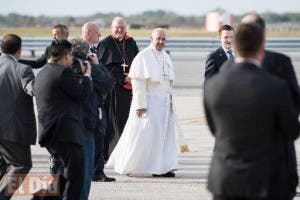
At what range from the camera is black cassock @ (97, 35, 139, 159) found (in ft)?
43.7

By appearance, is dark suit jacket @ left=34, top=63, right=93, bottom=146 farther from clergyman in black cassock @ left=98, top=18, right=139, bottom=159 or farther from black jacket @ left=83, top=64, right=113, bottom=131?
clergyman in black cassock @ left=98, top=18, right=139, bottom=159

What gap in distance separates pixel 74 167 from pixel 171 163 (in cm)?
362

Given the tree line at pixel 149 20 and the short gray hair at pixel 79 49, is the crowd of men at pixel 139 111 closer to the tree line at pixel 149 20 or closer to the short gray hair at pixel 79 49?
the short gray hair at pixel 79 49

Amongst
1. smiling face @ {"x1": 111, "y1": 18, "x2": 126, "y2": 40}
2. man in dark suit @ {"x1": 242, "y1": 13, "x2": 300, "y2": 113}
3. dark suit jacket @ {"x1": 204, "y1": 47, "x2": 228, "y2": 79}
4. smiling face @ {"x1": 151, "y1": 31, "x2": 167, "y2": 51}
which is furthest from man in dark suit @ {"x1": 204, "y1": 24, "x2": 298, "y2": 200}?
smiling face @ {"x1": 111, "y1": 18, "x2": 126, "y2": 40}

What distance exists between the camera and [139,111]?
12672mm

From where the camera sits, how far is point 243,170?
21.4 feet

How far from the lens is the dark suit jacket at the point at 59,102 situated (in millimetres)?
9000

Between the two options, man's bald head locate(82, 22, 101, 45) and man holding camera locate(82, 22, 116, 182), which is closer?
man holding camera locate(82, 22, 116, 182)

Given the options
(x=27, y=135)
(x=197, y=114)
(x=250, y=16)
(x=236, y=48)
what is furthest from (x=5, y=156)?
(x=197, y=114)

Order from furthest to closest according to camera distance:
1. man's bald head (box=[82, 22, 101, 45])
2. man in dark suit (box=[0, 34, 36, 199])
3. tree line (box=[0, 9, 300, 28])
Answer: tree line (box=[0, 9, 300, 28]) < man's bald head (box=[82, 22, 101, 45]) < man in dark suit (box=[0, 34, 36, 199])

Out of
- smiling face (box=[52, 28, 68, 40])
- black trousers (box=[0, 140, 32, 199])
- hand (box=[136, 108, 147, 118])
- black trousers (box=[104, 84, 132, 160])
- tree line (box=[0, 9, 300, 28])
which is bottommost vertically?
tree line (box=[0, 9, 300, 28])

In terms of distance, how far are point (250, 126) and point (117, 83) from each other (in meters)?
6.94

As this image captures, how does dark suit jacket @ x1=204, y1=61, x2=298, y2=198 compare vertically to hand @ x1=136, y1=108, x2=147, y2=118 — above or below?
above

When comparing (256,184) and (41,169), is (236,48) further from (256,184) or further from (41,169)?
(41,169)
